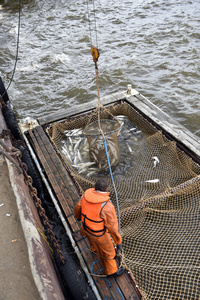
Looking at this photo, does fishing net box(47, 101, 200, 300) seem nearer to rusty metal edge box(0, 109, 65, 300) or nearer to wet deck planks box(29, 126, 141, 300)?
wet deck planks box(29, 126, 141, 300)

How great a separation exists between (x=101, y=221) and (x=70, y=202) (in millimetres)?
1682

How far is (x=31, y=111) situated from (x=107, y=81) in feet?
13.6

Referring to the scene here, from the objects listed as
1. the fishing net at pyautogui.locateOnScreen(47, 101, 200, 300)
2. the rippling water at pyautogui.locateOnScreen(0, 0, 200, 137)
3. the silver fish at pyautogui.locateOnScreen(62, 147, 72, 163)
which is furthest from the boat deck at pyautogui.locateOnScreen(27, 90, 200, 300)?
the rippling water at pyautogui.locateOnScreen(0, 0, 200, 137)

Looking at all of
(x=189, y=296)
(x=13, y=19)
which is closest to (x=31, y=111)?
(x=189, y=296)

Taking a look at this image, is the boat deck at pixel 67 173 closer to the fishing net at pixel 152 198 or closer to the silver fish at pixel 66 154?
the fishing net at pixel 152 198

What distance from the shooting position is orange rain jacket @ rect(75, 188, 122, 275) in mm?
3176

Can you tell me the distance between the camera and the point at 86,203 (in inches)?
129

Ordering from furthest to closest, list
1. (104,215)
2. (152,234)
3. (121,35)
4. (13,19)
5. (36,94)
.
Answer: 1. (13,19)
2. (121,35)
3. (36,94)
4. (152,234)
5. (104,215)

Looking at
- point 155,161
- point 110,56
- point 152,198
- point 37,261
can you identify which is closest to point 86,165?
point 155,161

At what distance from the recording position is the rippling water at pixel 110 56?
10.2 meters

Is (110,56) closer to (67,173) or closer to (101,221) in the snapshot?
(67,173)

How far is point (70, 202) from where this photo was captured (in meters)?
4.74

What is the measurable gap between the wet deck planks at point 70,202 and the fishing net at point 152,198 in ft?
0.67

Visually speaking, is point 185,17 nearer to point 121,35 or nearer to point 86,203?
point 121,35
